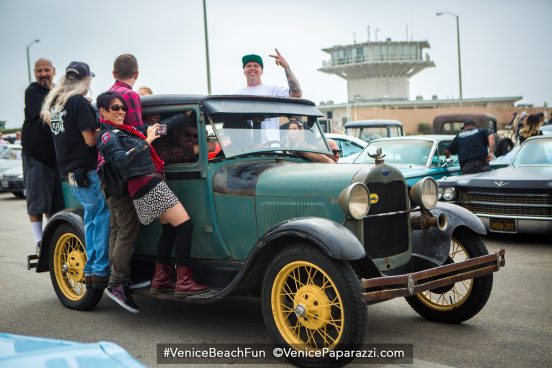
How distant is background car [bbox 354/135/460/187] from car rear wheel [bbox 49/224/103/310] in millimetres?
6752

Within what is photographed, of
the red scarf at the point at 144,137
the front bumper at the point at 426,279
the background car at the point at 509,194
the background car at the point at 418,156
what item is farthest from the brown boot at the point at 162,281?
the background car at the point at 418,156

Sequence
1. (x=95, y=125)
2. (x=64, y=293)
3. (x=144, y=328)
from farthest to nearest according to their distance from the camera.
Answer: (x=64, y=293) < (x=95, y=125) < (x=144, y=328)

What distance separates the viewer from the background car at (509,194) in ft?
27.8

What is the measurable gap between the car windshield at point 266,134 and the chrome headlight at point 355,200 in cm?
112

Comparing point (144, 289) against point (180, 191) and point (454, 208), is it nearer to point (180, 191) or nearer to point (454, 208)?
point (180, 191)

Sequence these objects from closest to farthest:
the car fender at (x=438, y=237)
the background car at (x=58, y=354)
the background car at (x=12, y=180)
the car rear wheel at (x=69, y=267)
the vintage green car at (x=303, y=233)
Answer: the background car at (x=58, y=354) < the vintage green car at (x=303, y=233) < the car fender at (x=438, y=237) < the car rear wheel at (x=69, y=267) < the background car at (x=12, y=180)

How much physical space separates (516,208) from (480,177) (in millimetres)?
743

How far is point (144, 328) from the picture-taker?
5090 mm

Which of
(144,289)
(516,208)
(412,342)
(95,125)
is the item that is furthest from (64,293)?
(516,208)

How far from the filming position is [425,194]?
16.0 ft

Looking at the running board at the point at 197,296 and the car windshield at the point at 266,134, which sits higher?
the car windshield at the point at 266,134

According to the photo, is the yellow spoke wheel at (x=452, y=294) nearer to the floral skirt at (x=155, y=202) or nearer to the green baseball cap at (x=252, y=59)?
the floral skirt at (x=155, y=202)

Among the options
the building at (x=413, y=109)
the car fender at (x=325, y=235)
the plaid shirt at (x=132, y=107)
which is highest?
the building at (x=413, y=109)

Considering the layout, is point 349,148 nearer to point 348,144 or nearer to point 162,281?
point 348,144
